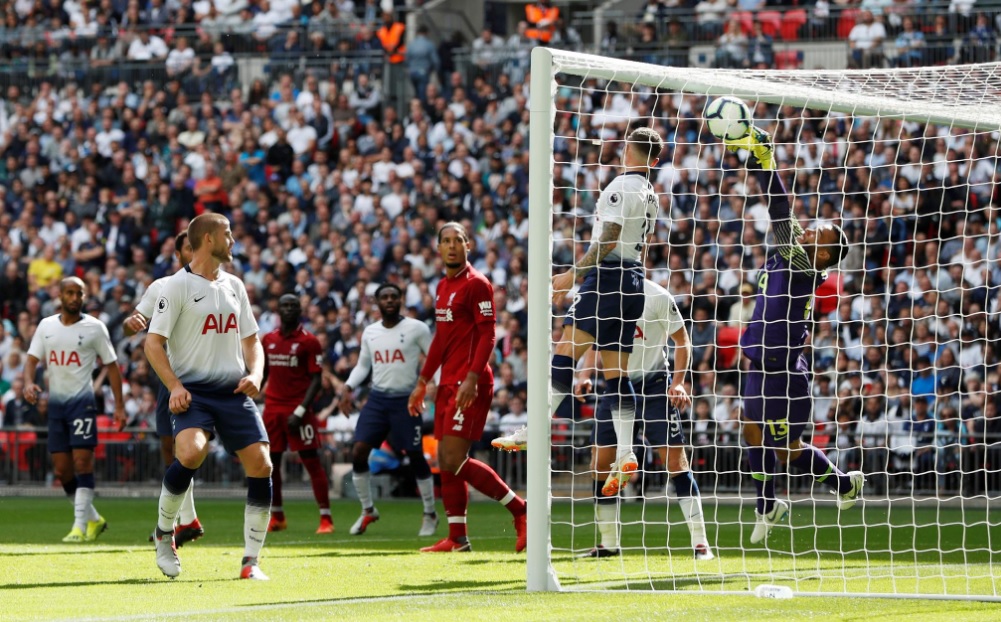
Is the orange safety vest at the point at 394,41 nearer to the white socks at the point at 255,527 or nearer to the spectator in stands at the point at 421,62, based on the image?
the spectator in stands at the point at 421,62

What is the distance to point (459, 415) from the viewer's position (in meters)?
9.89

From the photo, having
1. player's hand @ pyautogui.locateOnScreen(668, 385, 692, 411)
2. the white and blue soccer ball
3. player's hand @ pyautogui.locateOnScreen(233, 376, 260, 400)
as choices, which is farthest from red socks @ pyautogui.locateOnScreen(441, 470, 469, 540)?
the white and blue soccer ball

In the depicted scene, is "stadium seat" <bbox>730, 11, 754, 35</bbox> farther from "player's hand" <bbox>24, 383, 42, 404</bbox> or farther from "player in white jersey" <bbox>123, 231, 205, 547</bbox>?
"player in white jersey" <bbox>123, 231, 205, 547</bbox>

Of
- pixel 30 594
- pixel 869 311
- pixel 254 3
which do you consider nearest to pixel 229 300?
pixel 30 594

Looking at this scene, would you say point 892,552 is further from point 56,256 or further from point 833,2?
point 56,256

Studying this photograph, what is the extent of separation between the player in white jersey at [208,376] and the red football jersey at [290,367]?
4559 mm

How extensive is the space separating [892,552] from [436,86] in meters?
14.6

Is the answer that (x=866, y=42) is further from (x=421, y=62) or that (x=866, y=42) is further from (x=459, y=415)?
(x=459, y=415)

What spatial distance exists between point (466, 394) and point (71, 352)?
4334 millimetres

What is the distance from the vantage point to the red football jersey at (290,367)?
43.1 ft

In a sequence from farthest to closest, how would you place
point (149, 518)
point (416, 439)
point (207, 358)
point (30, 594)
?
point (149, 518) → point (416, 439) → point (207, 358) → point (30, 594)

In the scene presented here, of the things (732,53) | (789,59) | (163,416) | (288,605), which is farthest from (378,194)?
(288,605)

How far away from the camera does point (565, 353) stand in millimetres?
9242

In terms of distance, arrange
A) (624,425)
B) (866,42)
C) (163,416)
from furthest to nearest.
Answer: (866,42), (163,416), (624,425)
